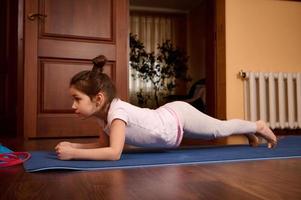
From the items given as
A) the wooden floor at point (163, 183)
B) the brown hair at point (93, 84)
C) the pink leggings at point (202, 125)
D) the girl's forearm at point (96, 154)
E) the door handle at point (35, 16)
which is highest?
the door handle at point (35, 16)

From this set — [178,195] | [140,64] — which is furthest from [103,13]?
[140,64]

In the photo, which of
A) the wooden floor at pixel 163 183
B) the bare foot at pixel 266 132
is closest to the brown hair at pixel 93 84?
the wooden floor at pixel 163 183

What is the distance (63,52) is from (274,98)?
177cm

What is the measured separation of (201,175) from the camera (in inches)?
34.1

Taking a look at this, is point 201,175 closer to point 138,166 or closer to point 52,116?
point 138,166

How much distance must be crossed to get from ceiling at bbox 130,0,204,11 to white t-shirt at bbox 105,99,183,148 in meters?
4.83

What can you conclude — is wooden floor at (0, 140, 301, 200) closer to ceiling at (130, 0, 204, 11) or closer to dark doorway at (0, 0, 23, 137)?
Answer: dark doorway at (0, 0, 23, 137)

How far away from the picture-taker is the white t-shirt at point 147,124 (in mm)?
1134

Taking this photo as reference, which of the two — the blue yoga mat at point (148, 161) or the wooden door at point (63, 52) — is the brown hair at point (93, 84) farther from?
the wooden door at point (63, 52)

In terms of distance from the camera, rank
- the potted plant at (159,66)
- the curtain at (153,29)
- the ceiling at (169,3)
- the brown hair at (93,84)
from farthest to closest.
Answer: the curtain at (153,29), the ceiling at (169,3), the potted plant at (159,66), the brown hair at (93,84)

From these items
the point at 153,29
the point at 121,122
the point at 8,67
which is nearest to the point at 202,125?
the point at 121,122

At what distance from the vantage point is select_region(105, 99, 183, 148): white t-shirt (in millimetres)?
1134

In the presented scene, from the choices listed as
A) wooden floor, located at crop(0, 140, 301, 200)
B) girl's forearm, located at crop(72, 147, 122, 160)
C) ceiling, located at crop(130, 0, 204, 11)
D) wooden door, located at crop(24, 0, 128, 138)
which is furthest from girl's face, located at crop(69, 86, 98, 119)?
ceiling, located at crop(130, 0, 204, 11)

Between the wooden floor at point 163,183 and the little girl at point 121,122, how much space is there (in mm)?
137
